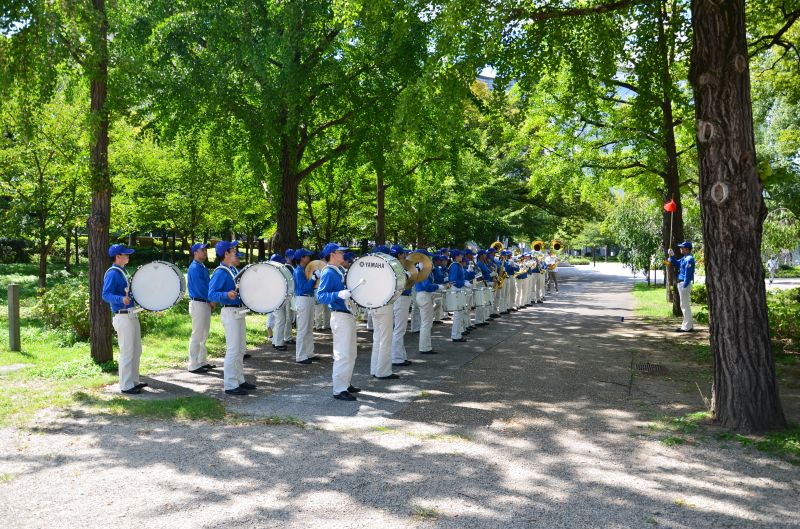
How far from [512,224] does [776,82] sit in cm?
1579

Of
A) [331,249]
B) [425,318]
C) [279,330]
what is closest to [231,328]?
[331,249]

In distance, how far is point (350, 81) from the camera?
511 inches

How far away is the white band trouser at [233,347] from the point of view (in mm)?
8695

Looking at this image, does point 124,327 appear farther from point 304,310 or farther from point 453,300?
point 453,300

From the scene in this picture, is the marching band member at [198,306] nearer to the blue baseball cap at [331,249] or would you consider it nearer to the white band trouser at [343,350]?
the blue baseball cap at [331,249]

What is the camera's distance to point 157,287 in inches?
368

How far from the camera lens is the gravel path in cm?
459

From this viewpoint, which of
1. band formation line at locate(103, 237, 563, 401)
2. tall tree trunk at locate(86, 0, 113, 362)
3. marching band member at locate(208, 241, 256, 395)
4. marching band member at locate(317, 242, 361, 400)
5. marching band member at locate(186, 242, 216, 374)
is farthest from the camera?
marching band member at locate(186, 242, 216, 374)

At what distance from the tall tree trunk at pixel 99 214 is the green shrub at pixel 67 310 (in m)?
2.56

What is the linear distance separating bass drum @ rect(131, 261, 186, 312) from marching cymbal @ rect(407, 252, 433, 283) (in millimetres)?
3964

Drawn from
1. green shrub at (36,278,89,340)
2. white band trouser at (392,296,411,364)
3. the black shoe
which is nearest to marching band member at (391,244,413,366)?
white band trouser at (392,296,411,364)

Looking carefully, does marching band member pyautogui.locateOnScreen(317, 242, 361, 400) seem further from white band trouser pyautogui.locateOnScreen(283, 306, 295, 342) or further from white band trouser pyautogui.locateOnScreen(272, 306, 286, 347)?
white band trouser pyautogui.locateOnScreen(283, 306, 295, 342)

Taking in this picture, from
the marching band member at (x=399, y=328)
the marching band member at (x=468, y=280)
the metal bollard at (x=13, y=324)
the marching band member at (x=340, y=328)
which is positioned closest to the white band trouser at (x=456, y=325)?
the marching band member at (x=468, y=280)

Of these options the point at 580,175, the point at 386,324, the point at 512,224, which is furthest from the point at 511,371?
the point at 512,224
